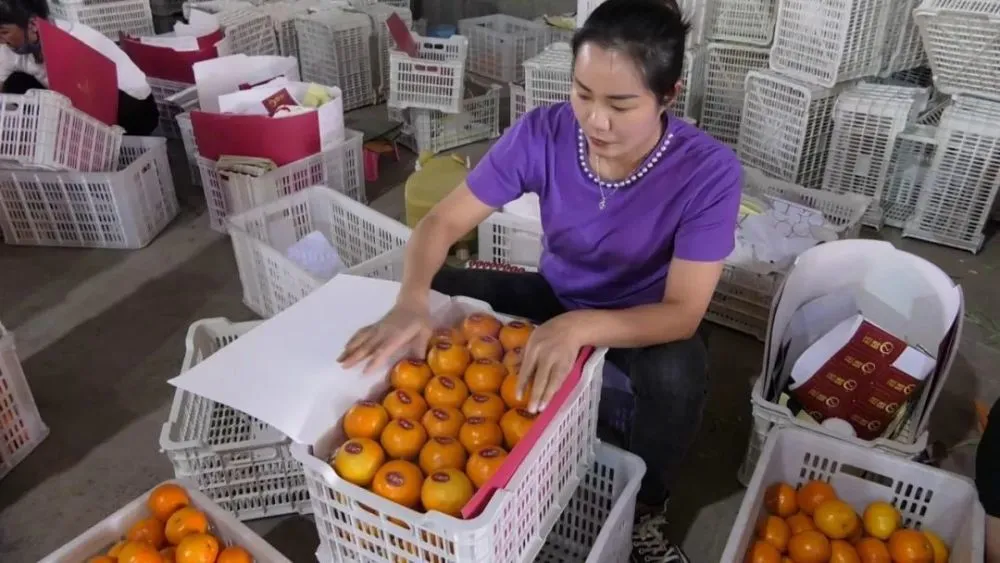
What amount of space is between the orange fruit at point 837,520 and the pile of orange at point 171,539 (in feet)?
2.92

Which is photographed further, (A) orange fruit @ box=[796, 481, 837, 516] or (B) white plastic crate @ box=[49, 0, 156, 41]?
(B) white plastic crate @ box=[49, 0, 156, 41]

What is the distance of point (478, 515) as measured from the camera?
2.72 ft

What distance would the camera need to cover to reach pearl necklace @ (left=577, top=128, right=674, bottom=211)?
1.25 meters

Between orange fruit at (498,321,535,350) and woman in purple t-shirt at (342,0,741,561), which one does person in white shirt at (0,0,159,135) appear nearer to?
woman in purple t-shirt at (342,0,741,561)

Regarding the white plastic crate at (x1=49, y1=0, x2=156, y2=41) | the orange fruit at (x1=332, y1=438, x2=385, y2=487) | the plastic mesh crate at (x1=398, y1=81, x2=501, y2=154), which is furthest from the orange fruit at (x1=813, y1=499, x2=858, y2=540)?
the white plastic crate at (x1=49, y1=0, x2=156, y2=41)

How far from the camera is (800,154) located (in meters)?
2.53

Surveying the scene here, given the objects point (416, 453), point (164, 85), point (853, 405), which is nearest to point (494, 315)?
point (416, 453)

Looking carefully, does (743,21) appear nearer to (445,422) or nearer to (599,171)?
(599,171)

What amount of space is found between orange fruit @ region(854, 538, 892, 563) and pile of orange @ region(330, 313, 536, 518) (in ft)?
2.04

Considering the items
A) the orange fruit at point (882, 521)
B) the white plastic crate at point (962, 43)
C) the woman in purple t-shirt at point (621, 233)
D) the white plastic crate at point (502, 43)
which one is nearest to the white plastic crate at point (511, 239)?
the woman in purple t-shirt at point (621, 233)

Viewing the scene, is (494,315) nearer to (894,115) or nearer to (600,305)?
(600,305)

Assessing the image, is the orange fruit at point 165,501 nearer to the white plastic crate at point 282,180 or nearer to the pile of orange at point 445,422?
the pile of orange at point 445,422

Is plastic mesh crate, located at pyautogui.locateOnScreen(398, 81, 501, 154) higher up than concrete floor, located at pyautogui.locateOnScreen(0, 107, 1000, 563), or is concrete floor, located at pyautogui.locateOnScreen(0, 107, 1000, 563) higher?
plastic mesh crate, located at pyautogui.locateOnScreen(398, 81, 501, 154)

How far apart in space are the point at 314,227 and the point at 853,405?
4.91ft
